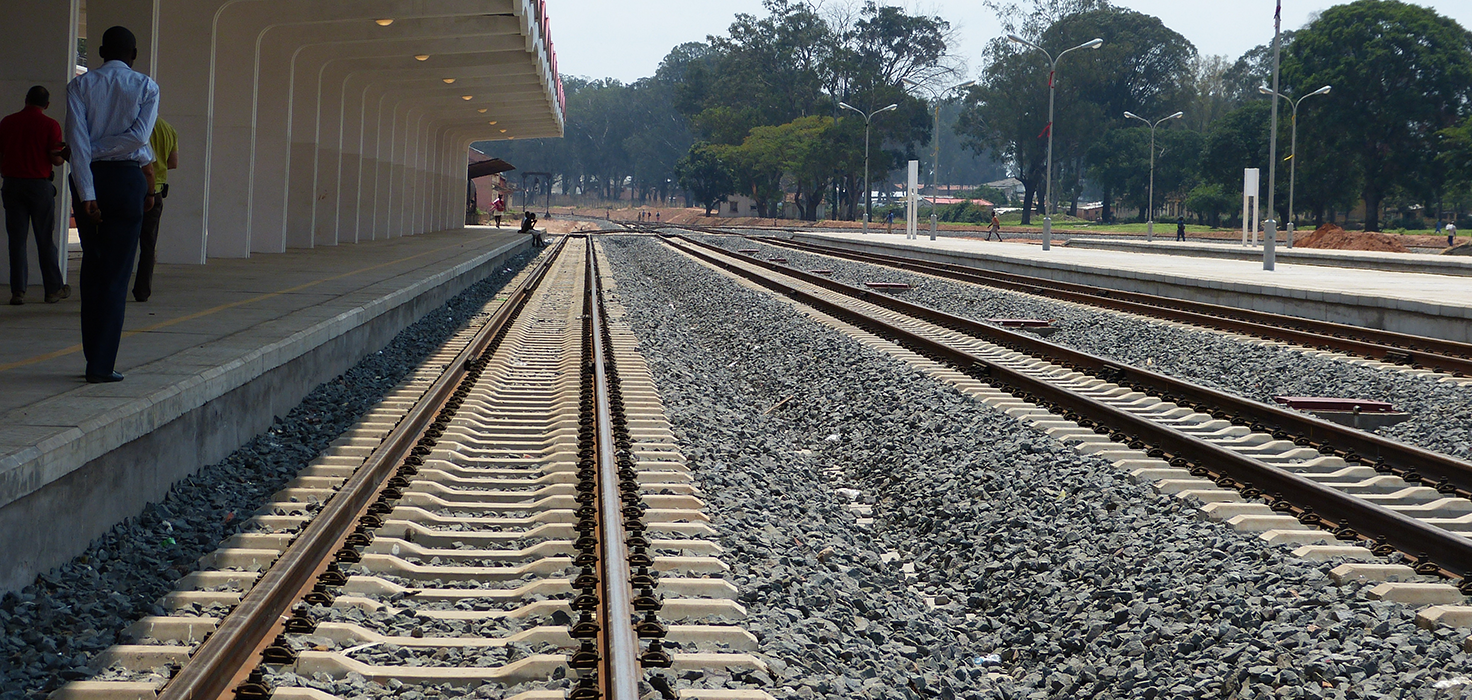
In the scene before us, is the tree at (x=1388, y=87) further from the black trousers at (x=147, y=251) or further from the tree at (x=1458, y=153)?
the black trousers at (x=147, y=251)

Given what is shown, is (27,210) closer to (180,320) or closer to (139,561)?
(180,320)

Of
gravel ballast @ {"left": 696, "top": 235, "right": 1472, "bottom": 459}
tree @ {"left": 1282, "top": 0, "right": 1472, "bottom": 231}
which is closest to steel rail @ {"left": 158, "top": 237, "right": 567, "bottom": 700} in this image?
gravel ballast @ {"left": 696, "top": 235, "right": 1472, "bottom": 459}

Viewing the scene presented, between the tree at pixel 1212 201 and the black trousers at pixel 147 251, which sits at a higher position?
the tree at pixel 1212 201

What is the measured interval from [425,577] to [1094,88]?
113 metres

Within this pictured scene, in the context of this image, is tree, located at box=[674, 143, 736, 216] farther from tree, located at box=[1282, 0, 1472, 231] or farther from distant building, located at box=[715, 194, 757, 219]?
tree, located at box=[1282, 0, 1472, 231]

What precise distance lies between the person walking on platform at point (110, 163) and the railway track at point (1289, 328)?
1140cm

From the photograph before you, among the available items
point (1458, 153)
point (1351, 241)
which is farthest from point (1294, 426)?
point (1458, 153)

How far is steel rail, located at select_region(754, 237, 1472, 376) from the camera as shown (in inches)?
504

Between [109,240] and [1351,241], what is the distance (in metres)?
49.4

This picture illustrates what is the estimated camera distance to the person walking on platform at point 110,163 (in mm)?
6551

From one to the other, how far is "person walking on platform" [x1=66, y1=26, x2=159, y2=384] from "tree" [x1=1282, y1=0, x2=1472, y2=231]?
262ft

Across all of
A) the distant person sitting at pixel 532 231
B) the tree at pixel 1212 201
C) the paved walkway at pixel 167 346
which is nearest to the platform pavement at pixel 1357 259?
the distant person sitting at pixel 532 231

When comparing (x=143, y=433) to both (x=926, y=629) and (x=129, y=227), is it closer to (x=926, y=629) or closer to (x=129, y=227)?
(x=129, y=227)

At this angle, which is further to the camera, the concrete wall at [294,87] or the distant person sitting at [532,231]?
the distant person sitting at [532,231]
